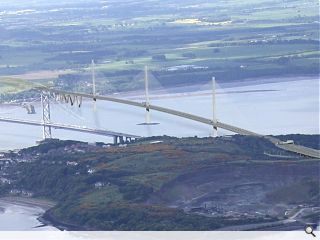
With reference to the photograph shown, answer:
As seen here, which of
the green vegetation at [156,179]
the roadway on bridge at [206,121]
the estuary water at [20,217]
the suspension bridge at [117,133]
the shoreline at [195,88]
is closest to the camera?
the estuary water at [20,217]

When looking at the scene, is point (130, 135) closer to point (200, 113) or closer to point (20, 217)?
point (200, 113)

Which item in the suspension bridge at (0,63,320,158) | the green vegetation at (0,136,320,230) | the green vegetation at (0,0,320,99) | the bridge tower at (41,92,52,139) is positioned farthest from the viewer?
the green vegetation at (0,0,320,99)

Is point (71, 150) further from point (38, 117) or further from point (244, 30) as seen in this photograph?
point (244, 30)

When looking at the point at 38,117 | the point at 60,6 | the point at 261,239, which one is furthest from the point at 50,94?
the point at 60,6

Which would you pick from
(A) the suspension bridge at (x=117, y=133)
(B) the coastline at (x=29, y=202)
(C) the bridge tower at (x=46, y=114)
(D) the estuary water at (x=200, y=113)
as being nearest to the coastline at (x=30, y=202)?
(B) the coastline at (x=29, y=202)

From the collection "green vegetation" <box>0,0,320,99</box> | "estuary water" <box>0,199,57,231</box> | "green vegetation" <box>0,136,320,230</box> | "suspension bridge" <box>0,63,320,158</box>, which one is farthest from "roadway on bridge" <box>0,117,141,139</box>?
"estuary water" <box>0,199,57,231</box>

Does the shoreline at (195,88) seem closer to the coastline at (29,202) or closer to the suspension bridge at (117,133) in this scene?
the suspension bridge at (117,133)

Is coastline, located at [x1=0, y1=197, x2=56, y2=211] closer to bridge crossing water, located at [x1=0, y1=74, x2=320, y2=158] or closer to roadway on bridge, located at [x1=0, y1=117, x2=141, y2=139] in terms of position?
bridge crossing water, located at [x1=0, y1=74, x2=320, y2=158]

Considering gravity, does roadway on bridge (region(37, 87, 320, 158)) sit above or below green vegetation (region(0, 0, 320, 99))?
below
